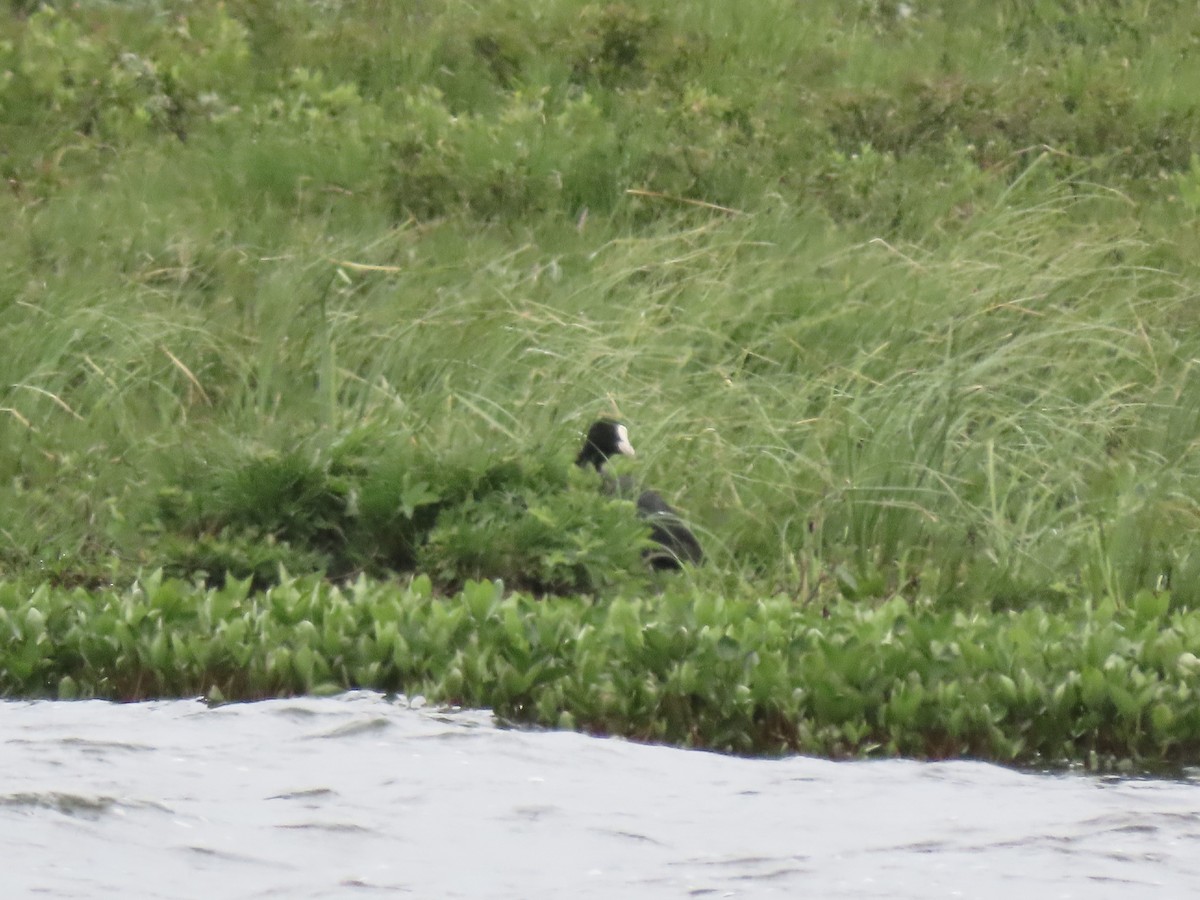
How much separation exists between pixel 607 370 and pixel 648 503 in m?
1.46

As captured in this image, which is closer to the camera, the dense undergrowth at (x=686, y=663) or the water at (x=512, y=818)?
the water at (x=512, y=818)

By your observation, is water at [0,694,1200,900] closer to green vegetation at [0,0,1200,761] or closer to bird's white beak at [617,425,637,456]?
green vegetation at [0,0,1200,761]

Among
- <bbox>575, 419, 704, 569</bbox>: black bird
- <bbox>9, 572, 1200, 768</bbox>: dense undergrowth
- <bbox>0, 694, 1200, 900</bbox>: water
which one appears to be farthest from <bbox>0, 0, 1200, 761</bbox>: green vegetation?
<bbox>0, 694, 1200, 900</bbox>: water

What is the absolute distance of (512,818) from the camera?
449 centimetres

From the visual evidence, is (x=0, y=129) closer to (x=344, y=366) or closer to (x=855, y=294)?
(x=344, y=366)

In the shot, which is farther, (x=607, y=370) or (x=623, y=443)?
(x=607, y=370)

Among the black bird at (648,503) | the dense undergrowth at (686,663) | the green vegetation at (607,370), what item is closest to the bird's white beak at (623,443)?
the black bird at (648,503)

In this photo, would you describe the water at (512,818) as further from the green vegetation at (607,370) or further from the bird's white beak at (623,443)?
the bird's white beak at (623,443)

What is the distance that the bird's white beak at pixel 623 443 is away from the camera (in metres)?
7.73

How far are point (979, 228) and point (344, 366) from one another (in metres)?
3.85

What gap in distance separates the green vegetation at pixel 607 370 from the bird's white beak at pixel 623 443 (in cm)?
15

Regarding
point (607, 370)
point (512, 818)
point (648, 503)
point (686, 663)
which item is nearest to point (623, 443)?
Result: point (648, 503)

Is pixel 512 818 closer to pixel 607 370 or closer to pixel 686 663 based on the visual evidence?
pixel 686 663

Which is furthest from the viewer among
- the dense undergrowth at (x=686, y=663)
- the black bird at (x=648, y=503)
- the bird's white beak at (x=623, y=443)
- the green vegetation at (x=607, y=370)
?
the bird's white beak at (x=623, y=443)
